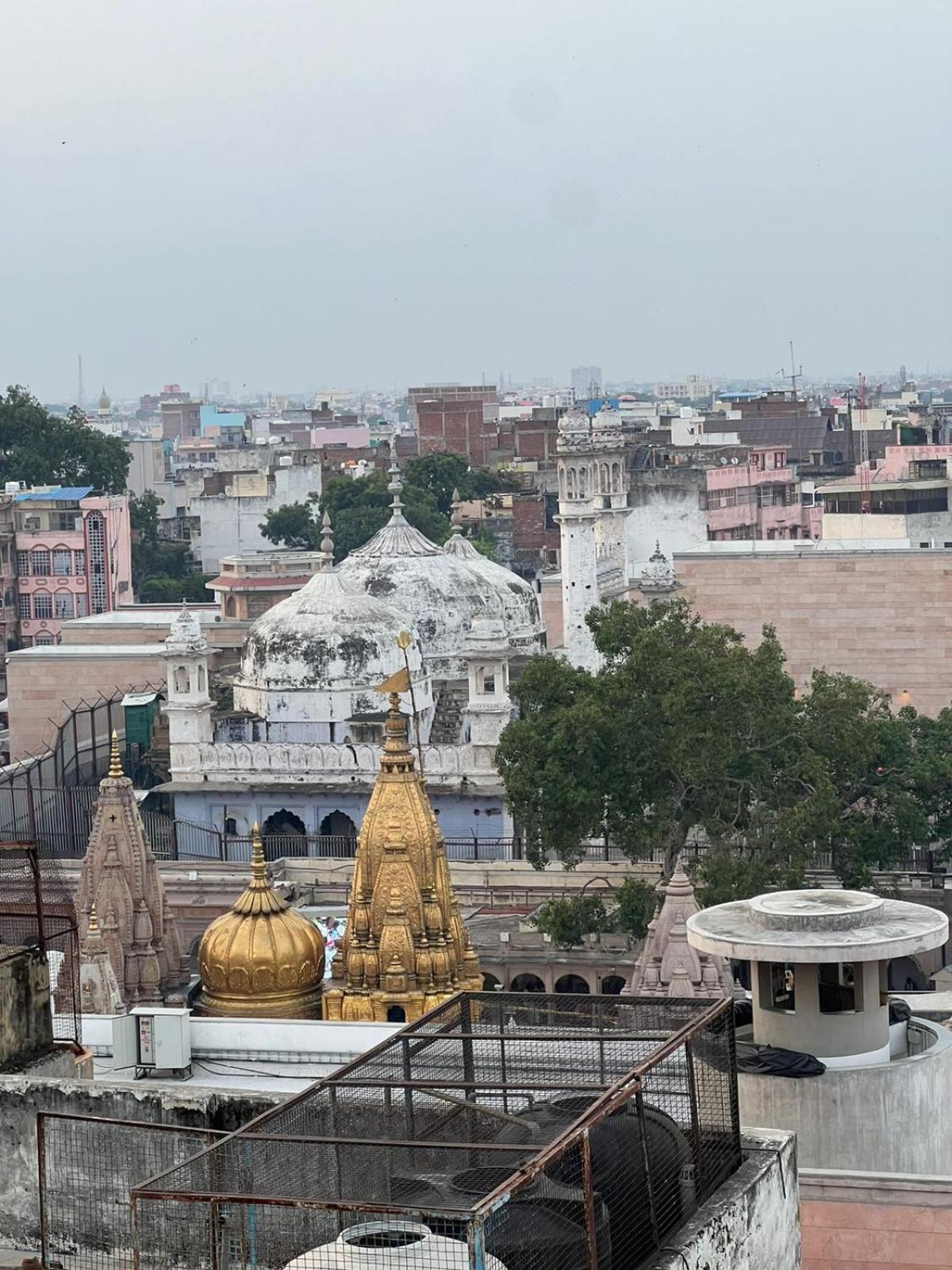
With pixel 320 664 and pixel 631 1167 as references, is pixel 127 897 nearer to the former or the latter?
pixel 320 664

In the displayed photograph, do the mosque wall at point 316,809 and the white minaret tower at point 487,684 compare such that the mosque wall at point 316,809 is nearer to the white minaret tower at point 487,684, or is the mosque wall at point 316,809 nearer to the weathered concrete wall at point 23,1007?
the white minaret tower at point 487,684

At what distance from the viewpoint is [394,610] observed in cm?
4556

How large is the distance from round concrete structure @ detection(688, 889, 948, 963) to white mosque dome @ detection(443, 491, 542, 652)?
27.7 metres

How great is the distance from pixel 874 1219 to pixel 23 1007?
6.69 meters

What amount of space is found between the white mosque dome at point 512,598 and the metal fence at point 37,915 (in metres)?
22.3

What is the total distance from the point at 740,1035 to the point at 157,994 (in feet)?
38.0

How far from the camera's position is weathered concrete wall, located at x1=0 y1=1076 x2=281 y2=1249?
12234mm

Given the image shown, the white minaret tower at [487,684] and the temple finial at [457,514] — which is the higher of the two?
the temple finial at [457,514]

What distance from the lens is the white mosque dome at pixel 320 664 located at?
143ft

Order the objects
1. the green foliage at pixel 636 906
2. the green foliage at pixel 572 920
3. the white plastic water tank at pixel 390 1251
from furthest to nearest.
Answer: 1. the green foliage at pixel 572 920
2. the green foliage at pixel 636 906
3. the white plastic water tank at pixel 390 1251

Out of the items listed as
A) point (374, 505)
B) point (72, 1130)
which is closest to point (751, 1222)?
point (72, 1130)

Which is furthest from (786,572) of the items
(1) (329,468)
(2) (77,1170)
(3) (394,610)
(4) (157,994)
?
(1) (329,468)

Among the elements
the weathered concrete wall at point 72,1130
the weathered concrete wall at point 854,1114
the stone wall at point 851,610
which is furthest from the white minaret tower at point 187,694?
the weathered concrete wall at point 72,1130

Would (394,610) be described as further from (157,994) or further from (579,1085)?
(579,1085)
